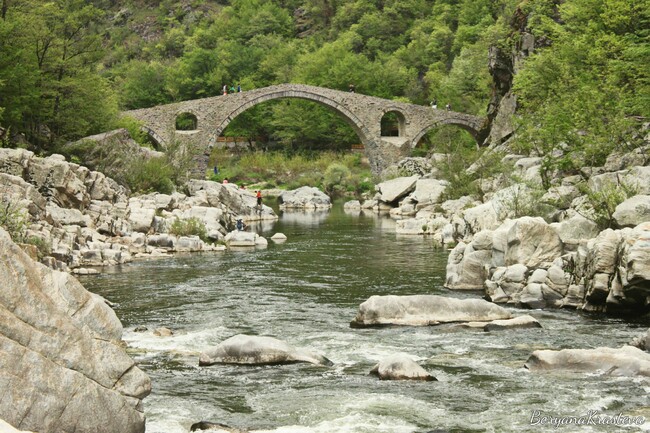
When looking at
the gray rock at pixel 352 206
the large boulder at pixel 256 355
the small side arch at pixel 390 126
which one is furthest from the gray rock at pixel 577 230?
the small side arch at pixel 390 126

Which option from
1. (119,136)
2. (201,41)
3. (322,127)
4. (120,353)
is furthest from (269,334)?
(201,41)

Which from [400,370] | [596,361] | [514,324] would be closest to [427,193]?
[514,324]

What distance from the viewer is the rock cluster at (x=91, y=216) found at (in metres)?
20.3

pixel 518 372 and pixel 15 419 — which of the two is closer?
pixel 15 419

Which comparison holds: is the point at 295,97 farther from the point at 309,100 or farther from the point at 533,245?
the point at 533,245

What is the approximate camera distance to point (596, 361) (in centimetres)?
1030

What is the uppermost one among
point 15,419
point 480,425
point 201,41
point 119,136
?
point 201,41

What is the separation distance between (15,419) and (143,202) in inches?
860

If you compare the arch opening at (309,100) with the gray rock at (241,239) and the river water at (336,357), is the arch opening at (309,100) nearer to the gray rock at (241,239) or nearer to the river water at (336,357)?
the gray rock at (241,239)

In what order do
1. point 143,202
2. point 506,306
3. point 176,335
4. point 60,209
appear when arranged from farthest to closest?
point 143,202, point 60,209, point 506,306, point 176,335

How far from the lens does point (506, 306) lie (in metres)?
15.0

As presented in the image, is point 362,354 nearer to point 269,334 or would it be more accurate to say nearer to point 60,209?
point 269,334

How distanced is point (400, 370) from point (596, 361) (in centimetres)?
228

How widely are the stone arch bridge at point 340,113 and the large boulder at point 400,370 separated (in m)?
38.8
